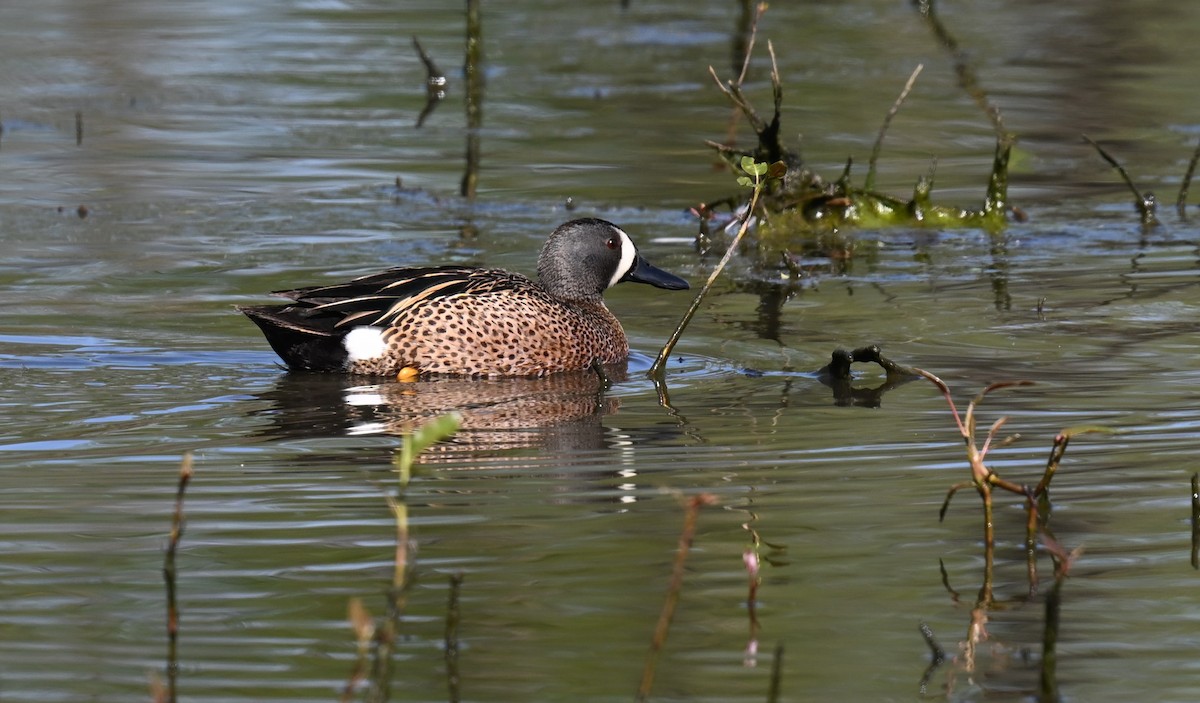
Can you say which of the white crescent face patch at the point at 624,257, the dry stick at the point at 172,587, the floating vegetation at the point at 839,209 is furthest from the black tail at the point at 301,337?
the dry stick at the point at 172,587

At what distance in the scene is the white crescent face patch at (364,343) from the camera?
26.1ft

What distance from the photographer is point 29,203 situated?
1170 cm

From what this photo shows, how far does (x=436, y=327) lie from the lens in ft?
26.4

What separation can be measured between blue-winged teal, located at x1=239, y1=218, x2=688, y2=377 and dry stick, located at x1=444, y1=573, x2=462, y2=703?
3.84 meters

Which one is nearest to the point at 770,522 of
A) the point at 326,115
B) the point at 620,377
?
the point at 620,377

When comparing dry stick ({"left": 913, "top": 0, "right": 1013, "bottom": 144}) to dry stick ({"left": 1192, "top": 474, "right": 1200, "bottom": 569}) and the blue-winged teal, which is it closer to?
the blue-winged teal

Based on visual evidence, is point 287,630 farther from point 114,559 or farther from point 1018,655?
point 1018,655

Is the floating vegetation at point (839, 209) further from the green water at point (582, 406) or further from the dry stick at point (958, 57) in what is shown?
the dry stick at point (958, 57)

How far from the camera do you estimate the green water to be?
4344 mm

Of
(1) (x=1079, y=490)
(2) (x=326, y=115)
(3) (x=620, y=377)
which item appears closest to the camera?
(1) (x=1079, y=490)

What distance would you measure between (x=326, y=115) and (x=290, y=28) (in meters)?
4.86

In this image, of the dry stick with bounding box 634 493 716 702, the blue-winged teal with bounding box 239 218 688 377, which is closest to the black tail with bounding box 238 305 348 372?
the blue-winged teal with bounding box 239 218 688 377

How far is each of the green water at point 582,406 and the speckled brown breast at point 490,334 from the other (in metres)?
0.16

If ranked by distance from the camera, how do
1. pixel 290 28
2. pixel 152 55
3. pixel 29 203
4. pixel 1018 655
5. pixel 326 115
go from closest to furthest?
pixel 1018 655 → pixel 29 203 → pixel 326 115 → pixel 152 55 → pixel 290 28
